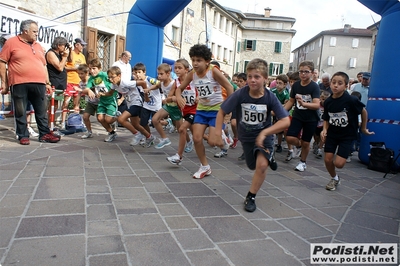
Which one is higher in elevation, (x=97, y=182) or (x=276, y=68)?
(x=276, y=68)

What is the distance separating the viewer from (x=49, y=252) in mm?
2318

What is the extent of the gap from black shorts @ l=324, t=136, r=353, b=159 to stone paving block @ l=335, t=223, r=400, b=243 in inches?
61.5

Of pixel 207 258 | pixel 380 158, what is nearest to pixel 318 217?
pixel 207 258

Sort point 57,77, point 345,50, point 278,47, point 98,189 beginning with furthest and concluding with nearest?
point 345,50, point 278,47, point 57,77, point 98,189

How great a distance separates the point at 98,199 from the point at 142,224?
78 cm

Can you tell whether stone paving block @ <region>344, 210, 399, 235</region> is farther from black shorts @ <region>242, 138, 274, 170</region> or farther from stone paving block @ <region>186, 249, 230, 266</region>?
stone paving block @ <region>186, 249, 230, 266</region>

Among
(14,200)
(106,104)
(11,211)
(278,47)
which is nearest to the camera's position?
(11,211)

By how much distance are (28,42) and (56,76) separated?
1.35 meters

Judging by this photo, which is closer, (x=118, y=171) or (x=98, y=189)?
(x=98, y=189)

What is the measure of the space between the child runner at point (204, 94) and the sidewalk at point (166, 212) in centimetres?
41

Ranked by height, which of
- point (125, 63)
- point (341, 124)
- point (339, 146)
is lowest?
point (339, 146)

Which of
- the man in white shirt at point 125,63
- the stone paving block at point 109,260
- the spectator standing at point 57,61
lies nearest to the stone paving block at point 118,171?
the stone paving block at point 109,260

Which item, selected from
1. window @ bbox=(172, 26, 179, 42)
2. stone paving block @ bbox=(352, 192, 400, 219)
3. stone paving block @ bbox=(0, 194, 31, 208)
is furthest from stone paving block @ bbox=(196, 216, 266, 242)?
window @ bbox=(172, 26, 179, 42)

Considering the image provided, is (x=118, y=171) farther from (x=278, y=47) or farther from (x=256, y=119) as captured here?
(x=278, y=47)
